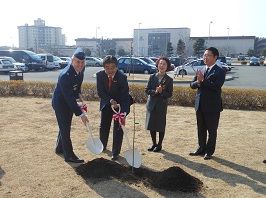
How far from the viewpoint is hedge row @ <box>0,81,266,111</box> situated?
8273 mm

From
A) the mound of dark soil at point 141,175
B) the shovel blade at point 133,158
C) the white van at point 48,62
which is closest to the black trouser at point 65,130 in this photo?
the mound of dark soil at point 141,175

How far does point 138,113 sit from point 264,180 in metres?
4.24

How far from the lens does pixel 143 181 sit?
12.0 feet

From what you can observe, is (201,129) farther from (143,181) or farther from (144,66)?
(144,66)

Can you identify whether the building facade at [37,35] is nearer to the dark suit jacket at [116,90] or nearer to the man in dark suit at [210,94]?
the dark suit jacket at [116,90]

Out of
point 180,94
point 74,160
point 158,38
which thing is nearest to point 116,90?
point 74,160

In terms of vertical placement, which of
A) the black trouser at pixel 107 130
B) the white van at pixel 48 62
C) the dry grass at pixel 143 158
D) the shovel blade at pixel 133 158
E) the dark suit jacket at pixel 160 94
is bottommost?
the dry grass at pixel 143 158

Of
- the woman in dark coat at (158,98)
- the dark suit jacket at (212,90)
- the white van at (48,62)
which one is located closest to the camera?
the dark suit jacket at (212,90)

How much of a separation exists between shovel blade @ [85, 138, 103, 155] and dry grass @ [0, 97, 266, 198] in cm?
33

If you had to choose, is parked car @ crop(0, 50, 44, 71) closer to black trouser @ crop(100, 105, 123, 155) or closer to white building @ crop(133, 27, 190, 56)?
black trouser @ crop(100, 105, 123, 155)

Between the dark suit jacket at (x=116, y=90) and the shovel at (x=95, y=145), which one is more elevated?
Result: the dark suit jacket at (x=116, y=90)

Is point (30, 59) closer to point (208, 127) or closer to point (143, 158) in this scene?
point (143, 158)

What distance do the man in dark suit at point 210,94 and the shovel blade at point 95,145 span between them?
1.50 m

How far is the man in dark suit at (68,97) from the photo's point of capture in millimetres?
3942
